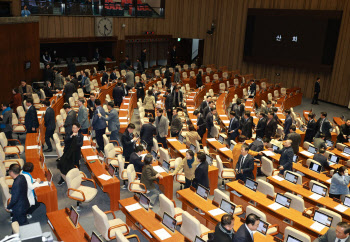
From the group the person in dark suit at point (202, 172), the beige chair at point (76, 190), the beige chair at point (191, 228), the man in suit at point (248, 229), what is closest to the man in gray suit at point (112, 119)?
the beige chair at point (76, 190)

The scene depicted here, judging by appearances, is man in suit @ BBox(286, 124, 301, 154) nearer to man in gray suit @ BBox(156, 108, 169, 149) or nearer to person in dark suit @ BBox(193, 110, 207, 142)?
person in dark suit @ BBox(193, 110, 207, 142)

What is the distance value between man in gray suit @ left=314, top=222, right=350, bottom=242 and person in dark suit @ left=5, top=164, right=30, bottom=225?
5.51 m

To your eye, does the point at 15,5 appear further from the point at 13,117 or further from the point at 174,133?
the point at 174,133

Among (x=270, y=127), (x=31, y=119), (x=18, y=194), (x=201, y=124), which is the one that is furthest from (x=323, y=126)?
(x=18, y=194)

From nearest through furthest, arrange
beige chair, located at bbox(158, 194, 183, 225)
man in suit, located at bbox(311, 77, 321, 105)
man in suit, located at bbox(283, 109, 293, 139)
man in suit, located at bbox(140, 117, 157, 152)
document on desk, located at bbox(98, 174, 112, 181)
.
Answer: beige chair, located at bbox(158, 194, 183, 225) < document on desk, located at bbox(98, 174, 112, 181) < man in suit, located at bbox(140, 117, 157, 152) < man in suit, located at bbox(283, 109, 293, 139) < man in suit, located at bbox(311, 77, 321, 105)

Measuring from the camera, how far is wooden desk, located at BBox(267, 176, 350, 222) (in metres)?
7.52

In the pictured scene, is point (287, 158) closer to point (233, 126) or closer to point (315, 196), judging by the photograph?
point (315, 196)

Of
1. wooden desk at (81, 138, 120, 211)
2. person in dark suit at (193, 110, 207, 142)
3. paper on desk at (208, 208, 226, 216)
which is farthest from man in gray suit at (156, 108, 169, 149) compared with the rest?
paper on desk at (208, 208, 226, 216)

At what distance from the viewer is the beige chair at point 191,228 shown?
611cm

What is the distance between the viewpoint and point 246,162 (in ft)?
28.2

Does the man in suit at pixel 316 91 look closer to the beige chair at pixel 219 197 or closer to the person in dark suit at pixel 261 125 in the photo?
the person in dark suit at pixel 261 125

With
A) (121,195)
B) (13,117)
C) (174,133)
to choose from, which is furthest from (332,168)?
(13,117)

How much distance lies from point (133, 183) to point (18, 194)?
255cm

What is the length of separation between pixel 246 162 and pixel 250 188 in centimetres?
70
